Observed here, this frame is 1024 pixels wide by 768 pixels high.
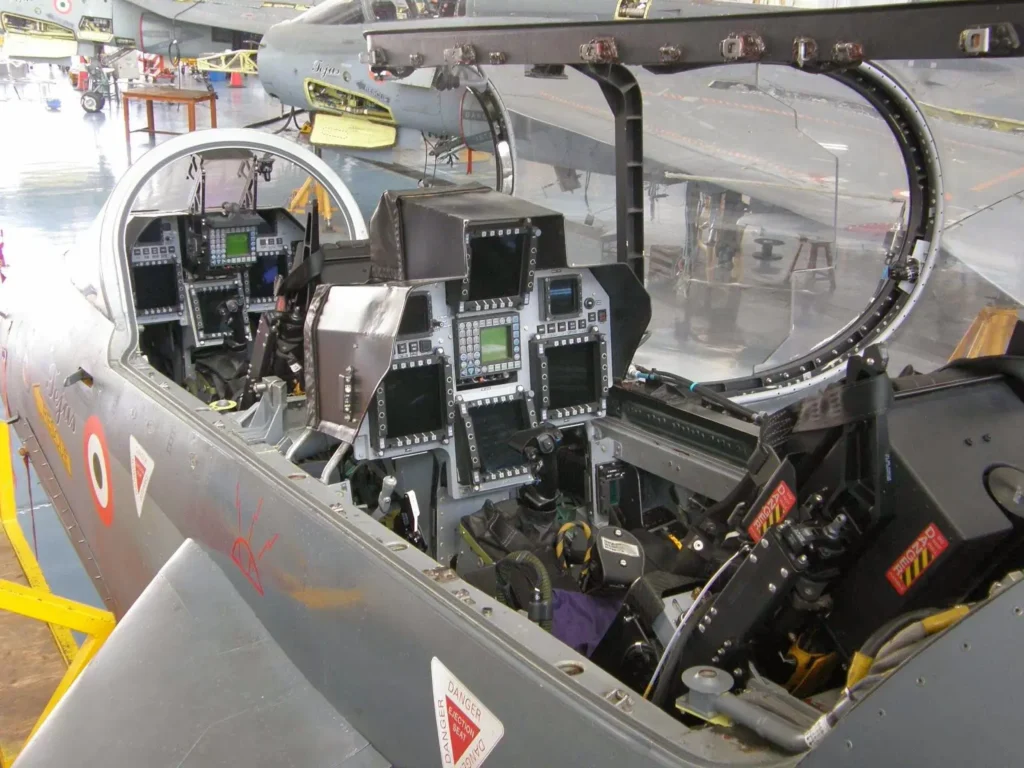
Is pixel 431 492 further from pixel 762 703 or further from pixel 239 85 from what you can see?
pixel 239 85

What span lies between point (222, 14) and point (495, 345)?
46.2ft

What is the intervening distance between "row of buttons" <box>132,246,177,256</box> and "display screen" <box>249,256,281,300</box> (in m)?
0.46

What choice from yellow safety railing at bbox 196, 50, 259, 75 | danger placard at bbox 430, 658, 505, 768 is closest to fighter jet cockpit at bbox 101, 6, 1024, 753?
danger placard at bbox 430, 658, 505, 768

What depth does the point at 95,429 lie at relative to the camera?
3697 mm

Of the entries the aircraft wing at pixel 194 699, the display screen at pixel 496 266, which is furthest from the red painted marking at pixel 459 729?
the display screen at pixel 496 266

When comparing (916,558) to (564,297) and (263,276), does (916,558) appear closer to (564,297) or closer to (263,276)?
(564,297)

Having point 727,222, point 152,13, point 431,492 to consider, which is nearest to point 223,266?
point 431,492

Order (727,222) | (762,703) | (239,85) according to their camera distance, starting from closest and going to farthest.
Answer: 1. (762,703)
2. (727,222)
3. (239,85)

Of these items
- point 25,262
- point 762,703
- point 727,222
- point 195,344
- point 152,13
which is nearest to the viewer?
point 762,703

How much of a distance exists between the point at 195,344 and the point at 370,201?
6.08 m

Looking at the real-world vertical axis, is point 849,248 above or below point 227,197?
below

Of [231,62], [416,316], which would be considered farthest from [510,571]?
[231,62]

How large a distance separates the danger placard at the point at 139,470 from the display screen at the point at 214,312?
2.17m

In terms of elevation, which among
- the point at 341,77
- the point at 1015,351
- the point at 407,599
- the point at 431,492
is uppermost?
the point at 341,77
